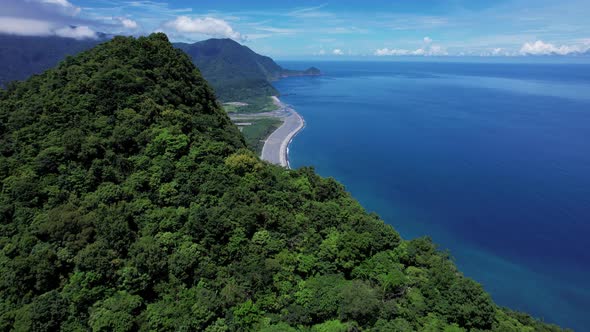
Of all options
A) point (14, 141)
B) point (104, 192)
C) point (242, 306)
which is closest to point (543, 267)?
point (242, 306)

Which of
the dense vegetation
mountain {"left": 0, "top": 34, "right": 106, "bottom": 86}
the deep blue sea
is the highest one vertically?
mountain {"left": 0, "top": 34, "right": 106, "bottom": 86}

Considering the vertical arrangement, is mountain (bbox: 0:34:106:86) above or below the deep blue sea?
above

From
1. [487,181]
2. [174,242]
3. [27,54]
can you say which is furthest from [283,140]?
[27,54]

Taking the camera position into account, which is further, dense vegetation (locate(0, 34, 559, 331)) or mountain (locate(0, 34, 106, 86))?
mountain (locate(0, 34, 106, 86))

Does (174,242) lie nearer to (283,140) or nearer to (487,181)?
(487,181)

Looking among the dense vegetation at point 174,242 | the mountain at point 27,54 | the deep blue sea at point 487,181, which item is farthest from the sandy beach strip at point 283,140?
the mountain at point 27,54

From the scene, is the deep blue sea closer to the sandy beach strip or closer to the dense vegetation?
the sandy beach strip

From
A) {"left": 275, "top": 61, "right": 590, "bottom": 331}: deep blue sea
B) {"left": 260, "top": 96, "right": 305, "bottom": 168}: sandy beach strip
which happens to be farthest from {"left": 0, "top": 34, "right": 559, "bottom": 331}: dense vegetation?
{"left": 260, "top": 96, "right": 305, "bottom": 168}: sandy beach strip
